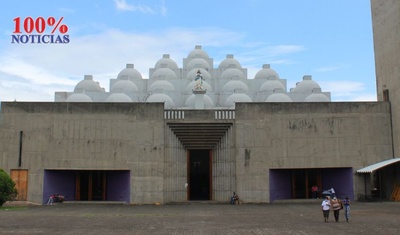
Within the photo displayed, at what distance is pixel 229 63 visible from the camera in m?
46.4

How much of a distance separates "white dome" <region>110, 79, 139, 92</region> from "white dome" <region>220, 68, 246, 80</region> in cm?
868

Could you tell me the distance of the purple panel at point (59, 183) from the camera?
24017mm

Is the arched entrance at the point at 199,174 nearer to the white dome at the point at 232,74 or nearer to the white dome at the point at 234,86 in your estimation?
the white dome at the point at 234,86

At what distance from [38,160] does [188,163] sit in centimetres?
826

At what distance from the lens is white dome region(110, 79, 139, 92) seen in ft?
135

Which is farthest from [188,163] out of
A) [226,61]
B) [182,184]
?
[226,61]

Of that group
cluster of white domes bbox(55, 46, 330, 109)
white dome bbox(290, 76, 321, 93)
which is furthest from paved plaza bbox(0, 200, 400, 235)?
white dome bbox(290, 76, 321, 93)

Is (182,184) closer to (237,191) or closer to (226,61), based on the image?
(237,191)

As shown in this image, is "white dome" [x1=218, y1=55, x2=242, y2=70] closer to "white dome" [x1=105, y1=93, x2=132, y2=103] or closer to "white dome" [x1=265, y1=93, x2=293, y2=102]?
"white dome" [x1=265, y1=93, x2=293, y2=102]

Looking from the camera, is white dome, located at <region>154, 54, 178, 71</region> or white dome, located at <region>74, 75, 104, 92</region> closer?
white dome, located at <region>74, 75, 104, 92</region>

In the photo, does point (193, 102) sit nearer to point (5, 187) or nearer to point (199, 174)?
Answer: point (199, 174)

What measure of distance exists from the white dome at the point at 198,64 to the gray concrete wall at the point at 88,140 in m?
21.2

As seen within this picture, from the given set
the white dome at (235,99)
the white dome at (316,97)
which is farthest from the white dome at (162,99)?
the white dome at (316,97)

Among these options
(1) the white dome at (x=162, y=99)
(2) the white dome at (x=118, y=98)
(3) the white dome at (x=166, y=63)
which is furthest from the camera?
(3) the white dome at (x=166, y=63)
